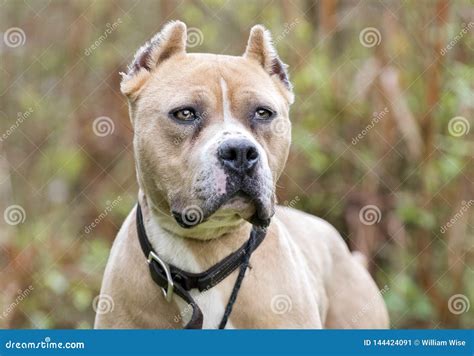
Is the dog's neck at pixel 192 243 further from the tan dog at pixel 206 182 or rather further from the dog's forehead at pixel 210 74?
the dog's forehead at pixel 210 74

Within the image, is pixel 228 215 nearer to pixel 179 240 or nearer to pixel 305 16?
pixel 179 240

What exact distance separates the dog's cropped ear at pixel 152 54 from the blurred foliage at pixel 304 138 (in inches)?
119

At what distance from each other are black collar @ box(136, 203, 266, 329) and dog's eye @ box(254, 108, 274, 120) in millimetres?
554

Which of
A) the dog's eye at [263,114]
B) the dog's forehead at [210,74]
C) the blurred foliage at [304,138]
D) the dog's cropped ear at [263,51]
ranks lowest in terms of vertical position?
the blurred foliage at [304,138]

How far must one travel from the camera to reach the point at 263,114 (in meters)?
4.05

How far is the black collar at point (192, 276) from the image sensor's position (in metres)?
3.92

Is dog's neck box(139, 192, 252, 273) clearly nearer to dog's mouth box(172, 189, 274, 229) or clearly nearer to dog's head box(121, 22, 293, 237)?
dog's head box(121, 22, 293, 237)

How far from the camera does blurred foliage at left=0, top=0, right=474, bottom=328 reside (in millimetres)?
7230

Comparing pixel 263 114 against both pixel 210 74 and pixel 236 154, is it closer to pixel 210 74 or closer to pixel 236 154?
pixel 210 74

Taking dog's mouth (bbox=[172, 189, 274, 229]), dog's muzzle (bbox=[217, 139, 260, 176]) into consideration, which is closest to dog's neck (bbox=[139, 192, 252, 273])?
dog's mouth (bbox=[172, 189, 274, 229])

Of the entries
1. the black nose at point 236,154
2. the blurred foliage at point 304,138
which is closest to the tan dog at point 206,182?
the black nose at point 236,154

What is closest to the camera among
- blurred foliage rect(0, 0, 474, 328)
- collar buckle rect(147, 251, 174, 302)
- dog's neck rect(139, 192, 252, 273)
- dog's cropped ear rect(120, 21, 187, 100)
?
collar buckle rect(147, 251, 174, 302)

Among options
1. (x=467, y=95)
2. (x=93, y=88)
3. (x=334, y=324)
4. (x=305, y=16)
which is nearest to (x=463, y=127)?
(x=467, y=95)

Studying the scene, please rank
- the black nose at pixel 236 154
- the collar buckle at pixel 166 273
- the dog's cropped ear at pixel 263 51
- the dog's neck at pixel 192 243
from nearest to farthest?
the black nose at pixel 236 154, the collar buckle at pixel 166 273, the dog's neck at pixel 192 243, the dog's cropped ear at pixel 263 51
